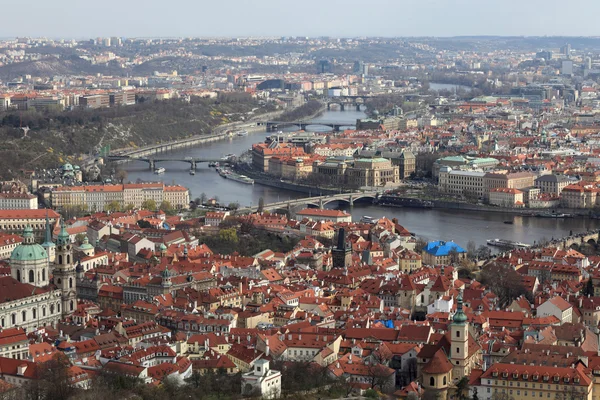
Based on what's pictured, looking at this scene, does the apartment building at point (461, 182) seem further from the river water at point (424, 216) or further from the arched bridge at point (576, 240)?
the arched bridge at point (576, 240)

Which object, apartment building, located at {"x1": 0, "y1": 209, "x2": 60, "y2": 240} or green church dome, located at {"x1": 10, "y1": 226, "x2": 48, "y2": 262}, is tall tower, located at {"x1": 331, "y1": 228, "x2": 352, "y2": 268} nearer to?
green church dome, located at {"x1": 10, "y1": 226, "x2": 48, "y2": 262}

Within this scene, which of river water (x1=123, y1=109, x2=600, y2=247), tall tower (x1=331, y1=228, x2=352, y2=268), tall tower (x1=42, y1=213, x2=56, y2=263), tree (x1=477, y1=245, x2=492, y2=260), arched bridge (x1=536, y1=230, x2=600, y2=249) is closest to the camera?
tall tower (x1=42, y1=213, x2=56, y2=263)

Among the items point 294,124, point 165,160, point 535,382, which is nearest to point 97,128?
point 165,160

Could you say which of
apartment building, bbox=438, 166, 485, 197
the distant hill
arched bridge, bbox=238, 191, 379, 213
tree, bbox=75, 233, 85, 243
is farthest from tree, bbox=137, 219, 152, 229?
the distant hill

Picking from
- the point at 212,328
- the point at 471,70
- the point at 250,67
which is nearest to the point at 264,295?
the point at 212,328

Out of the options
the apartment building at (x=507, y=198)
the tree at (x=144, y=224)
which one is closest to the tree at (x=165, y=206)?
the tree at (x=144, y=224)

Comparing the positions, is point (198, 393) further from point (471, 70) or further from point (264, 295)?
point (471, 70)
